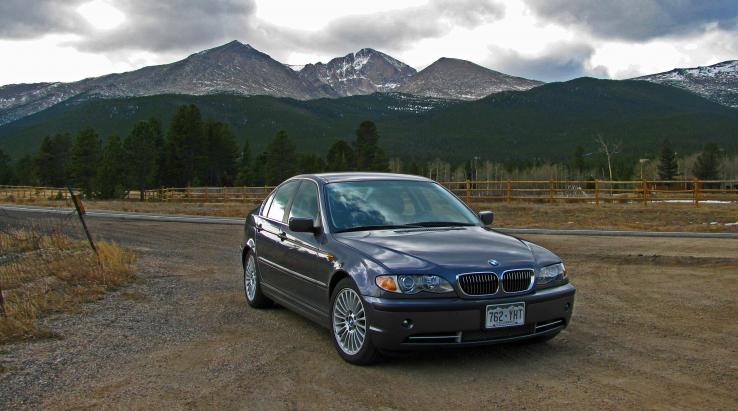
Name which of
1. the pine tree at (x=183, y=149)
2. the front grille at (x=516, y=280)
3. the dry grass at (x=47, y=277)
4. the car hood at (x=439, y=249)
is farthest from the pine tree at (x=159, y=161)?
the front grille at (x=516, y=280)

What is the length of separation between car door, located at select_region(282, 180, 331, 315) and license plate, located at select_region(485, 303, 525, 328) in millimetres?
1479

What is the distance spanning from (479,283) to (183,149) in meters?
81.8

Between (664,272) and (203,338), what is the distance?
751 cm

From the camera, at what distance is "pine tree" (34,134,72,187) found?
102812mm

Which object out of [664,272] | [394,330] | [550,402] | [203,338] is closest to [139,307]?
[203,338]

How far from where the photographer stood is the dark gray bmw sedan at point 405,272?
202 inches

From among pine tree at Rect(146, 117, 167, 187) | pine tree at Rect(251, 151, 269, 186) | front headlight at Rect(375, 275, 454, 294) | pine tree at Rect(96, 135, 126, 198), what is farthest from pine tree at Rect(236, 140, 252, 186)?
front headlight at Rect(375, 275, 454, 294)

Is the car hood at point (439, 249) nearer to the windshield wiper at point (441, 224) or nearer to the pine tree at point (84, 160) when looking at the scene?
the windshield wiper at point (441, 224)

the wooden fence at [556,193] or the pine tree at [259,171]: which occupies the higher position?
the pine tree at [259,171]

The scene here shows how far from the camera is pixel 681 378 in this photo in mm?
4996

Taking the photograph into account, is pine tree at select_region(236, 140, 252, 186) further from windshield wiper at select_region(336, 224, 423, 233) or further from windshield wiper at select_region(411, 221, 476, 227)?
windshield wiper at select_region(336, 224, 423, 233)

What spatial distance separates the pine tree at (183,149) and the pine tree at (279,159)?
8485 mm

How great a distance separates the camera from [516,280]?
5.33m

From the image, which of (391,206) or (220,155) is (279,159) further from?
(391,206)
